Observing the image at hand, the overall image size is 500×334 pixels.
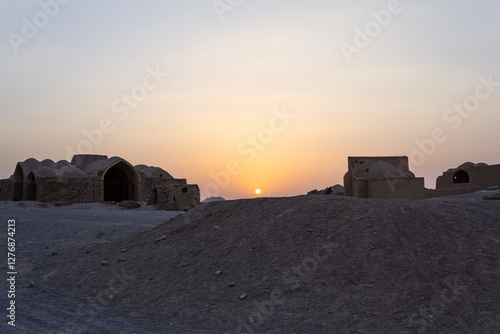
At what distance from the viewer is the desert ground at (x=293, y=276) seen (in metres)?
5.38

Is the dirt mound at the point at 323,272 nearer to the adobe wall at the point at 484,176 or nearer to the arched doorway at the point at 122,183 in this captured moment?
the adobe wall at the point at 484,176

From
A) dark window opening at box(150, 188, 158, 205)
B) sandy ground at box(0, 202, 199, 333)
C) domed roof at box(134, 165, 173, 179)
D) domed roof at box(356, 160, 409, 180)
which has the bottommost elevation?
sandy ground at box(0, 202, 199, 333)

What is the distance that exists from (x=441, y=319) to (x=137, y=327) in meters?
3.77

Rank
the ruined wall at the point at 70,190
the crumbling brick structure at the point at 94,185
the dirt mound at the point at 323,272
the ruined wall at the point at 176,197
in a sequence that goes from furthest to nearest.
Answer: the ruined wall at the point at 70,190, the crumbling brick structure at the point at 94,185, the ruined wall at the point at 176,197, the dirt mound at the point at 323,272

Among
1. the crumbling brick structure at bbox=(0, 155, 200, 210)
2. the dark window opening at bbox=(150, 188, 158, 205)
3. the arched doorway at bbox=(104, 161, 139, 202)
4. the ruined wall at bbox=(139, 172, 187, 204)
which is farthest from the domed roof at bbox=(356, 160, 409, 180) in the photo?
the arched doorway at bbox=(104, 161, 139, 202)

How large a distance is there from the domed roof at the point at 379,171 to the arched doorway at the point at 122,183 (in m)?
15.3

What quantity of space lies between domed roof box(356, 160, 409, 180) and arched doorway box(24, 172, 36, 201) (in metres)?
21.1

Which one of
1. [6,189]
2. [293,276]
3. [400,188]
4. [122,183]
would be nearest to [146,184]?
[122,183]

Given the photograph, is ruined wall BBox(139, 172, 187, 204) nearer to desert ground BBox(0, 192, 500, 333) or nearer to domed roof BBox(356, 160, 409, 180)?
domed roof BBox(356, 160, 409, 180)

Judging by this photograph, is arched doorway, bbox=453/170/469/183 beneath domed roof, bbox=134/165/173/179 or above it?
beneath

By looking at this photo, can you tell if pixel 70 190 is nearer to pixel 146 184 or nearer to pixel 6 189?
pixel 146 184

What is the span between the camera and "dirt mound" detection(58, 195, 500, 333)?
211 inches

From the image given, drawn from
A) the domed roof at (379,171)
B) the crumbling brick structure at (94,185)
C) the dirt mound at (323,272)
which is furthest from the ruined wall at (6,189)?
the dirt mound at (323,272)

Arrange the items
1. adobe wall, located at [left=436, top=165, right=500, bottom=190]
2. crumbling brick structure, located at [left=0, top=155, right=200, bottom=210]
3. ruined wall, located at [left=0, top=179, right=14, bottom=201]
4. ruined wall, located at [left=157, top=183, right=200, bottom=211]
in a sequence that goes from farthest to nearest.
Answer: ruined wall, located at [left=0, top=179, right=14, bottom=201]
adobe wall, located at [left=436, top=165, right=500, bottom=190]
crumbling brick structure, located at [left=0, top=155, right=200, bottom=210]
ruined wall, located at [left=157, top=183, right=200, bottom=211]
